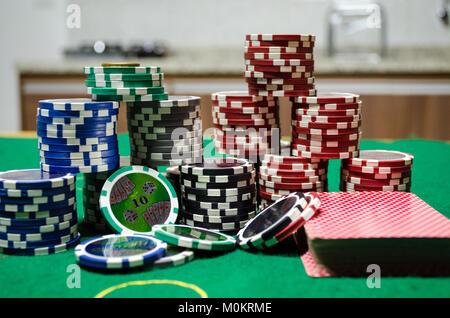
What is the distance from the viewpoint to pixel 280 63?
2236mm

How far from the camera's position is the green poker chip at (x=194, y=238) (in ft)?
5.50

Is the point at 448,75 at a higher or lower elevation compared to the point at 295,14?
lower

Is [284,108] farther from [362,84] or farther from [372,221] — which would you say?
[372,221]

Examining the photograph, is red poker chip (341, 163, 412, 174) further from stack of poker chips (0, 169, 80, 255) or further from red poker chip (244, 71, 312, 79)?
stack of poker chips (0, 169, 80, 255)

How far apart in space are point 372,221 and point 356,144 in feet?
2.10

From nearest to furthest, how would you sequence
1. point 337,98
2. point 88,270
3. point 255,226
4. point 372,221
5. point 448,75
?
point 88,270 → point 372,221 → point 255,226 → point 337,98 → point 448,75

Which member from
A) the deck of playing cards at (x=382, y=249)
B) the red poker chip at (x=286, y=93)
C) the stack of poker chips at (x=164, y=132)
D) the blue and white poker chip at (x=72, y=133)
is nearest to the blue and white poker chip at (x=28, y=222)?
the blue and white poker chip at (x=72, y=133)

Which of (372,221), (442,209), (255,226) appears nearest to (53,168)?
(255,226)

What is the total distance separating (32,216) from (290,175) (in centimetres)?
105

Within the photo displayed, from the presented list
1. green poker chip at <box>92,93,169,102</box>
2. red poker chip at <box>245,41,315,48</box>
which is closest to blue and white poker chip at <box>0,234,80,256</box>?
green poker chip at <box>92,93,169,102</box>

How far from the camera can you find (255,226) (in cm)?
187

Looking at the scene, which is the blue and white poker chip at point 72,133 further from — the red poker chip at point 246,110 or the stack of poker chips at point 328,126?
the stack of poker chips at point 328,126

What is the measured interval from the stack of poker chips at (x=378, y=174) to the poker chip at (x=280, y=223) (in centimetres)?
41

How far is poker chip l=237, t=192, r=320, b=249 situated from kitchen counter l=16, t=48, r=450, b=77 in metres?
2.67
